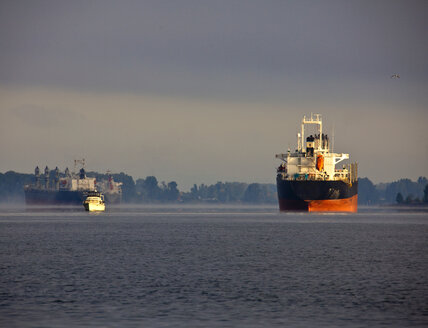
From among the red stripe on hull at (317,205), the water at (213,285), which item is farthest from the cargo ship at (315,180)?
the water at (213,285)

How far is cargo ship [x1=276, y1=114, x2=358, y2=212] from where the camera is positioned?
163500 mm

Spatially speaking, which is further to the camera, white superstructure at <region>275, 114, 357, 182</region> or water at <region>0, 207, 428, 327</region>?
white superstructure at <region>275, 114, 357, 182</region>

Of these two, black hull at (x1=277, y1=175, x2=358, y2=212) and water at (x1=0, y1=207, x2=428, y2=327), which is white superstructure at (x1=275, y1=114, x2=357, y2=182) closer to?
black hull at (x1=277, y1=175, x2=358, y2=212)

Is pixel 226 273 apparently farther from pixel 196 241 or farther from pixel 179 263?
pixel 196 241

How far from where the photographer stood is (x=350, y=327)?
102 ft

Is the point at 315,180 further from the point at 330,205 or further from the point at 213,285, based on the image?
the point at 213,285

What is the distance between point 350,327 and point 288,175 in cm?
14631

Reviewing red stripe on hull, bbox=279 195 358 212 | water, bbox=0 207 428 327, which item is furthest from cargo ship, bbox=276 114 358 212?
water, bbox=0 207 428 327

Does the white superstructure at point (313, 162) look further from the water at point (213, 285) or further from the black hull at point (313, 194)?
the water at point (213, 285)

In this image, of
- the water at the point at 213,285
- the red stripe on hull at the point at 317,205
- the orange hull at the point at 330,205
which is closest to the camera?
the water at the point at 213,285

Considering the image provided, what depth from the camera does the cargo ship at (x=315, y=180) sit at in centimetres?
16350

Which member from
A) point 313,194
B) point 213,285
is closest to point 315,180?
point 313,194

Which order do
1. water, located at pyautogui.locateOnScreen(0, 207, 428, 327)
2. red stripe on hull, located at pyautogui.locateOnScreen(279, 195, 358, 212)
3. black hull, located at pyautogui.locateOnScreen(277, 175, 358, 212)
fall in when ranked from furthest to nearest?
red stripe on hull, located at pyautogui.locateOnScreen(279, 195, 358, 212)
black hull, located at pyautogui.locateOnScreen(277, 175, 358, 212)
water, located at pyautogui.locateOnScreen(0, 207, 428, 327)

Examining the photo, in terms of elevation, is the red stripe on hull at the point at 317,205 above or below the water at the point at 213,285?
above
